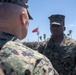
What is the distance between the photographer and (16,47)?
2043mm

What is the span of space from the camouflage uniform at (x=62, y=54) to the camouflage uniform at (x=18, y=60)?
3695 millimetres

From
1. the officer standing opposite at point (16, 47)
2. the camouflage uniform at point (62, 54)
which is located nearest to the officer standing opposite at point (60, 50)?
the camouflage uniform at point (62, 54)

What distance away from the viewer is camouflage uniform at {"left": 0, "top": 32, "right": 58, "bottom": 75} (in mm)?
1936

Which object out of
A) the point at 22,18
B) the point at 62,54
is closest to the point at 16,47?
the point at 22,18

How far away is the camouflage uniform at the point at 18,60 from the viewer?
194cm

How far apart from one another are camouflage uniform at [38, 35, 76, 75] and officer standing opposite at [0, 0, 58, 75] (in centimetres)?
364

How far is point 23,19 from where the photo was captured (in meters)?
2.16

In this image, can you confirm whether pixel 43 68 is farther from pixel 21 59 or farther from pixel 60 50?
pixel 60 50

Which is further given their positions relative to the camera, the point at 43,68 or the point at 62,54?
the point at 62,54

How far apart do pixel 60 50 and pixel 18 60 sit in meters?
4.03

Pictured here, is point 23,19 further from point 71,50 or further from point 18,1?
point 71,50

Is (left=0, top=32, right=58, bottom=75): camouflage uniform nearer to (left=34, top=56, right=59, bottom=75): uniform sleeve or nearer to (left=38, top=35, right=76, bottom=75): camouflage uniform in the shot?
(left=34, top=56, right=59, bottom=75): uniform sleeve

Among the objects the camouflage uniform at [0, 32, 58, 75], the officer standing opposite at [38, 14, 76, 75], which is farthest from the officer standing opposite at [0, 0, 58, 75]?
the officer standing opposite at [38, 14, 76, 75]

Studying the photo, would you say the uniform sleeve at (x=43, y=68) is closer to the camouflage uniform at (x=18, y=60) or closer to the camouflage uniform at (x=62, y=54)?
the camouflage uniform at (x=18, y=60)
